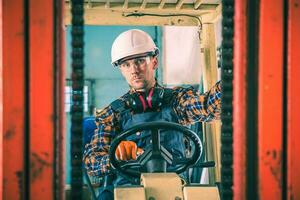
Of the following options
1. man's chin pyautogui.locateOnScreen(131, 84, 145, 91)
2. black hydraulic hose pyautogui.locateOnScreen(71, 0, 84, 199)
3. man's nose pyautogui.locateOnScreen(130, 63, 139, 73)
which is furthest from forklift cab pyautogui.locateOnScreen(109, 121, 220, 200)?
man's nose pyautogui.locateOnScreen(130, 63, 139, 73)

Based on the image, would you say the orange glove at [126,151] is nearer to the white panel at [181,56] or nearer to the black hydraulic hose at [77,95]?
the black hydraulic hose at [77,95]

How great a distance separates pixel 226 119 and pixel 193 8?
242cm

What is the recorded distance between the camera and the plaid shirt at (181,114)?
3.52 meters

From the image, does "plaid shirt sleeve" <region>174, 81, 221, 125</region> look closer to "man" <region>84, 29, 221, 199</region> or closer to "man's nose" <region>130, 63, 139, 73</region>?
"man" <region>84, 29, 221, 199</region>

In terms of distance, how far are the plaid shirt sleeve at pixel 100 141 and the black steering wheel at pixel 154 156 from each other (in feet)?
1.86

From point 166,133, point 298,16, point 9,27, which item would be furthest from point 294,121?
point 166,133

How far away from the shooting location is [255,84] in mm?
1595

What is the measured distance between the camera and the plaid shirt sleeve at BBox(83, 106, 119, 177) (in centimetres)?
321

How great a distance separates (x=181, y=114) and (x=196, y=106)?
16 centimetres

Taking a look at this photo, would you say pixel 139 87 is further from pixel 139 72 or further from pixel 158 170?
pixel 158 170

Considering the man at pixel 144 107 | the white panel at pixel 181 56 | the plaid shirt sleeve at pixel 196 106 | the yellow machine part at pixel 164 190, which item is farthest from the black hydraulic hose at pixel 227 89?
the white panel at pixel 181 56

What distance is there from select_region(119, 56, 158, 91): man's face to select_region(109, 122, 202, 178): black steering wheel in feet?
4.13

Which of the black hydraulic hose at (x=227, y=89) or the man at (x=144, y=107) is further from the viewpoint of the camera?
the man at (x=144, y=107)

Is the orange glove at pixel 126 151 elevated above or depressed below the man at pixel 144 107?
below
